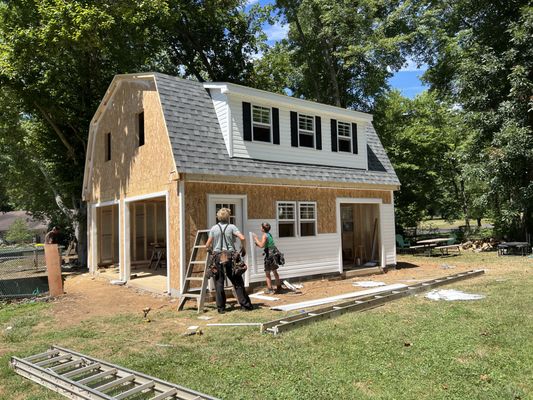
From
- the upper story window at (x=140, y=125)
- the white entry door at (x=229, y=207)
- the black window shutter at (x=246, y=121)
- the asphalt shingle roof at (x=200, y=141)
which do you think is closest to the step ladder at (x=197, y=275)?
the white entry door at (x=229, y=207)

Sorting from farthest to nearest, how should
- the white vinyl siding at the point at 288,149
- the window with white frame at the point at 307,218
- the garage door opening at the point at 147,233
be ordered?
the garage door opening at the point at 147,233
the window with white frame at the point at 307,218
the white vinyl siding at the point at 288,149

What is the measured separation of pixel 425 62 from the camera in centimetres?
2814

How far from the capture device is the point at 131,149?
527 inches

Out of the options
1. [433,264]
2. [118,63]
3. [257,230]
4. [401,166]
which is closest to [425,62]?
[401,166]

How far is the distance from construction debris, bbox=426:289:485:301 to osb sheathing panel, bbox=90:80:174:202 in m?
7.00

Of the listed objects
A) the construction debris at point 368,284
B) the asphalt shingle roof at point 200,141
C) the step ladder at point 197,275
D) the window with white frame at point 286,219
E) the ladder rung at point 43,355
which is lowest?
the construction debris at point 368,284

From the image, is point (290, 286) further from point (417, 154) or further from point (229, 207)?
point (417, 154)

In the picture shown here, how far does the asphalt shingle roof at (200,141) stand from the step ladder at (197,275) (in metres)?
1.74

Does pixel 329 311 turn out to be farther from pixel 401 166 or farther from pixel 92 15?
pixel 401 166

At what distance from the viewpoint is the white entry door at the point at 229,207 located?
35.9ft

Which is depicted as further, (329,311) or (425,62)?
(425,62)

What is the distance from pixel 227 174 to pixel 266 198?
5.35 feet

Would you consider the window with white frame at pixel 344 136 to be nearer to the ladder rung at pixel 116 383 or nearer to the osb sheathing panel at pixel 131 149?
the osb sheathing panel at pixel 131 149

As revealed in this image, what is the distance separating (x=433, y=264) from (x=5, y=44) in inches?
772
